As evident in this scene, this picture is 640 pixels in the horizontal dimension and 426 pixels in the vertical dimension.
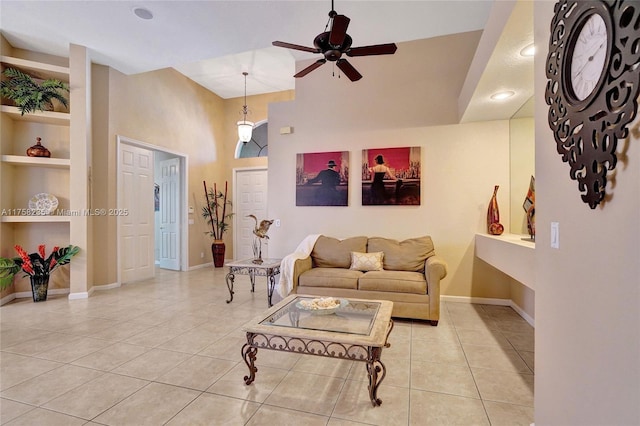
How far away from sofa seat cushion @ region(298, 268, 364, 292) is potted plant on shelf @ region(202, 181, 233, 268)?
142 inches

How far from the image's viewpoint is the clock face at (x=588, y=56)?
39.0 inches

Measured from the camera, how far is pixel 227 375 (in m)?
2.26

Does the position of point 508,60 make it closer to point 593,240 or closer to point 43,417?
point 593,240

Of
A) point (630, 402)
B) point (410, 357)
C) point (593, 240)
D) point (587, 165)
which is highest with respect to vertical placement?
Answer: point (587, 165)

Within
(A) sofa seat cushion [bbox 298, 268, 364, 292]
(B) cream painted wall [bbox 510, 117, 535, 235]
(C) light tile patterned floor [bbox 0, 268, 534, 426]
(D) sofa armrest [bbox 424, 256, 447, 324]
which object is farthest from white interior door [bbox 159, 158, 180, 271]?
(B) cream painted wall [bbox 510, 117, 535, 235]

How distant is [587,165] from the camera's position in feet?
3.51

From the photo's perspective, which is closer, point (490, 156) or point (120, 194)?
point (490, 156)

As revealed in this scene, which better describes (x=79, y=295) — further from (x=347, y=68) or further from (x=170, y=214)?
(x=347, y=68)

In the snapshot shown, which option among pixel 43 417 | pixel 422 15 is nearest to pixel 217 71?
pixel 422 15

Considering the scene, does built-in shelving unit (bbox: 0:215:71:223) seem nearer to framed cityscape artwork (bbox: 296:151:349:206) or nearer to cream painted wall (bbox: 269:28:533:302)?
cream painted wall (bbox: 269:28:533:302)

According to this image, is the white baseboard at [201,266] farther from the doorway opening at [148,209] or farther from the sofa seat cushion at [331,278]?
the sofa seat cushion at [331,278]

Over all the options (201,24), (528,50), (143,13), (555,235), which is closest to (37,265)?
(143,13)

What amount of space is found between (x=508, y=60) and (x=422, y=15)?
62.4 inches

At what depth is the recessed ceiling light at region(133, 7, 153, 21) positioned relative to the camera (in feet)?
11.3
